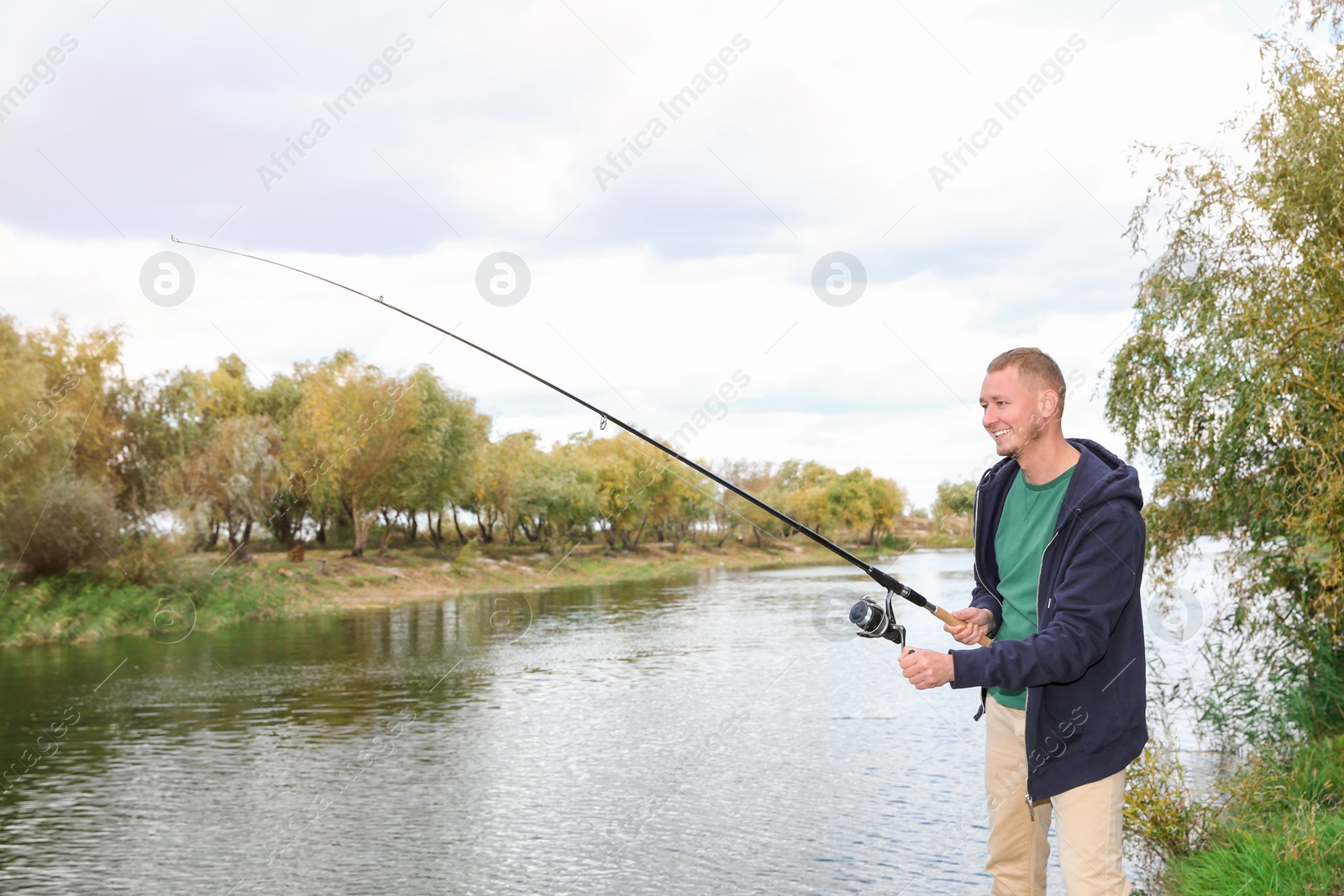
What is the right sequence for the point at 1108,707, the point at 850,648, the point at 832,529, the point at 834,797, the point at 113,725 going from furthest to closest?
the point at 832,529, the point at 850,648, the point at 113,725, the point at 834,797, the point at 1108,707

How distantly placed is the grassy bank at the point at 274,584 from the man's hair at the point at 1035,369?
95.4 feet

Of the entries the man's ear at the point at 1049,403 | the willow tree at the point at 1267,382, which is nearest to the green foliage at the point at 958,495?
the willow tree at the point at 1267,382

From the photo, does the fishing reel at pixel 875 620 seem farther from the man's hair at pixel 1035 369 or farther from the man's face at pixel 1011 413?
the man's hair at pixel 1035 369

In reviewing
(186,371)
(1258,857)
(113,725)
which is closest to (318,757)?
(113,725)

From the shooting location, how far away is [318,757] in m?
14.1

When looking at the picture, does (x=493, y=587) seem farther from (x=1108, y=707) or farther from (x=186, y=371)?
(x=1108, y=707)

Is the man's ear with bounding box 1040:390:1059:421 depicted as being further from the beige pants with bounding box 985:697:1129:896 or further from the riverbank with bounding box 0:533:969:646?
the riverbank with bounding box 0:533:969:646

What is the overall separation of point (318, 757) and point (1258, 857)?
11262mm

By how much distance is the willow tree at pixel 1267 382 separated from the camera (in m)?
9.04

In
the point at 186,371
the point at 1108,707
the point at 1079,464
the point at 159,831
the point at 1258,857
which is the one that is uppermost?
the point at 186,371

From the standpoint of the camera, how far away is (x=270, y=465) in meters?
40.3

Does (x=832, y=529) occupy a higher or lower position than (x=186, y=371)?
lower

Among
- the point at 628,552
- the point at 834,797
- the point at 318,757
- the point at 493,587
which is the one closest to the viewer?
the point at 834,797

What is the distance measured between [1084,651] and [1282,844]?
4.91 meters
